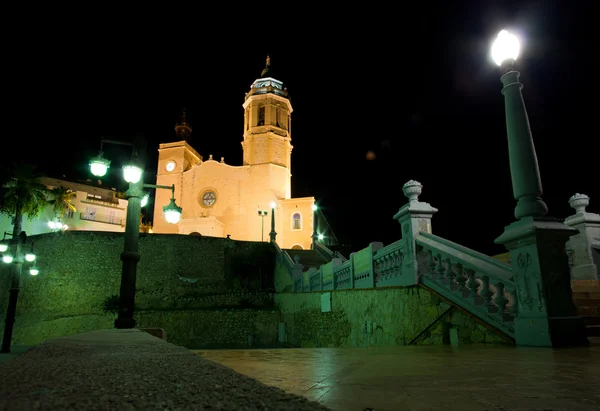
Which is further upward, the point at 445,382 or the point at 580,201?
the point at 580,201

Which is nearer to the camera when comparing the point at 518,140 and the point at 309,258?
the point at 518,140

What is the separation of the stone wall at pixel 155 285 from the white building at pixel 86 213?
1242 centimetres

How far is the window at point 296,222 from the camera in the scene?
3947 centimetres

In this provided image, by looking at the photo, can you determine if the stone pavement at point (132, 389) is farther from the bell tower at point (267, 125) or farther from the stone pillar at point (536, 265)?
the bell tower at point (267, 125)

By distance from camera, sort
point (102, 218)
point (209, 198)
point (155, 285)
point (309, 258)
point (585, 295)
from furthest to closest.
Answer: point (102, 218)
point (209, 198)
point (309, 258)
point (155, 285)
point (585, 295)

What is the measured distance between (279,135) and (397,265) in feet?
118

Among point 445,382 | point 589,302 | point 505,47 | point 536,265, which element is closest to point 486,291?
point 536,265

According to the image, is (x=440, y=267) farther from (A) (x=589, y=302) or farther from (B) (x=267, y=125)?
(B) (x=267, y=125)

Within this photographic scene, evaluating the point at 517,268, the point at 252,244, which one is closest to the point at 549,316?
the point at 517,268

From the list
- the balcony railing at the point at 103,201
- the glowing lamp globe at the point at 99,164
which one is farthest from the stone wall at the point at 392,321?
the balcony railing at the point at 103,201

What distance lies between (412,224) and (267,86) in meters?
39.7

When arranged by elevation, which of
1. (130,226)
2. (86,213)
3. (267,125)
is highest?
(267,125)

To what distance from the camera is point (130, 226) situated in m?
6.89

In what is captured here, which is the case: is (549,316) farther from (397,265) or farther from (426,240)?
(397,265)
